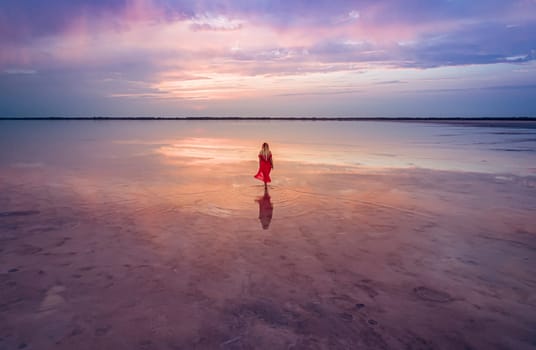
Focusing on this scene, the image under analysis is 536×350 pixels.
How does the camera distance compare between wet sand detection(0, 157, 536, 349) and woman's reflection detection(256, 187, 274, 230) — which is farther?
woman's reflection detection(256, 187, 274, 230)

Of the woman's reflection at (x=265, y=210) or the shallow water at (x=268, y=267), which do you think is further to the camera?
the woman's reflection at (x=265, y=210)

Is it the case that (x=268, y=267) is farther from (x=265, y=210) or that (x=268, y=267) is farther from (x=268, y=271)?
(x=265, y=210)

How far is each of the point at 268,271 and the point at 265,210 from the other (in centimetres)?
395

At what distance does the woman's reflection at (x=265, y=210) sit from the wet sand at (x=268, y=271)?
0.05 meters

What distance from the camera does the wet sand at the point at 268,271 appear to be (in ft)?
14.3

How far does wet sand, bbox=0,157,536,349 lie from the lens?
4359mm

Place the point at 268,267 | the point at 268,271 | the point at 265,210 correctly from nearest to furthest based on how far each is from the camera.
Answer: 1. the point at 268,271
2. the point at 268,267
3. the point at 265,210

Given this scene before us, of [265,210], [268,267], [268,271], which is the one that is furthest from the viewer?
[265,210]

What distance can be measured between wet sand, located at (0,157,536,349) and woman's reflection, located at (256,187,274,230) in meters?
0.05

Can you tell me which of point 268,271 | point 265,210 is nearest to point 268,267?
point 268,271

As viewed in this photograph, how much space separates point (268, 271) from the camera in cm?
605

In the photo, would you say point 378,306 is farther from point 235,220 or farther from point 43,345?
point 235,220

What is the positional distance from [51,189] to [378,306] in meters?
12.0

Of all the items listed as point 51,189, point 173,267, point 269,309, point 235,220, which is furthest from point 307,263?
point 51,189
